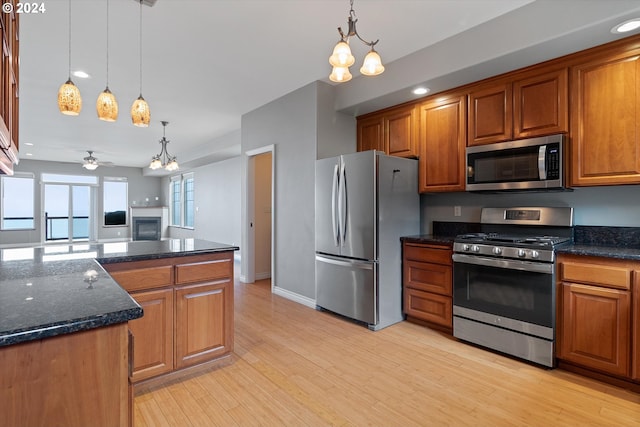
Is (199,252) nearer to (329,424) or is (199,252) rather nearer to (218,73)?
(329,424)

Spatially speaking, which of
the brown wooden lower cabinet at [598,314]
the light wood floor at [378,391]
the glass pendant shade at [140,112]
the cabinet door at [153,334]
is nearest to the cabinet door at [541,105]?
the brown wooden lower cabinet at [598,314]

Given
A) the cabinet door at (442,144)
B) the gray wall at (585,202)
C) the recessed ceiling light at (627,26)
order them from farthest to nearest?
the cabinet door at (442,144) → the gray wall at (585,202) → the recessed ceiling light at (627,26)

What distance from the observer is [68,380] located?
903 mm

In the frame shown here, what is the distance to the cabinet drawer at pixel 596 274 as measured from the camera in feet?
6.97

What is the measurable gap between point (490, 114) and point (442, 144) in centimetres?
51

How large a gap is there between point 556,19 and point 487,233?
183 centimetres

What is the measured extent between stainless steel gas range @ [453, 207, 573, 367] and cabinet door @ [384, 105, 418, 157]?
1.16 m

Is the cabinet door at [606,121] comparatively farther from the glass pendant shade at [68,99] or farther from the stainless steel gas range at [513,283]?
the glass pendant shade at [68,99]

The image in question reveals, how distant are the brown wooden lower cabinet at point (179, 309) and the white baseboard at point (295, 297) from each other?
1544 millimetres

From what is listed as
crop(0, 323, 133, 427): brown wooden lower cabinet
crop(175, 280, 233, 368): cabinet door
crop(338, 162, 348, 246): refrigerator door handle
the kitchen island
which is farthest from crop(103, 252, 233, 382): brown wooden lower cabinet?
crop(338, 162, 348, 246): refrigerator door handle

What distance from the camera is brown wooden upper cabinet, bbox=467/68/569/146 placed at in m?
2.59

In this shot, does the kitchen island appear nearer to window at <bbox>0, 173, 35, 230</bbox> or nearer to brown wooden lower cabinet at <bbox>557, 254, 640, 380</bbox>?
brown wooden lower cabinet at <bbox>557, 254, 640, 380</bbox>

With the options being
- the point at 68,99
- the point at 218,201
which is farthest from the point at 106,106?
the point at 218,201

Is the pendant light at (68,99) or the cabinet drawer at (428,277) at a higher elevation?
the pendant light at (68,99)
